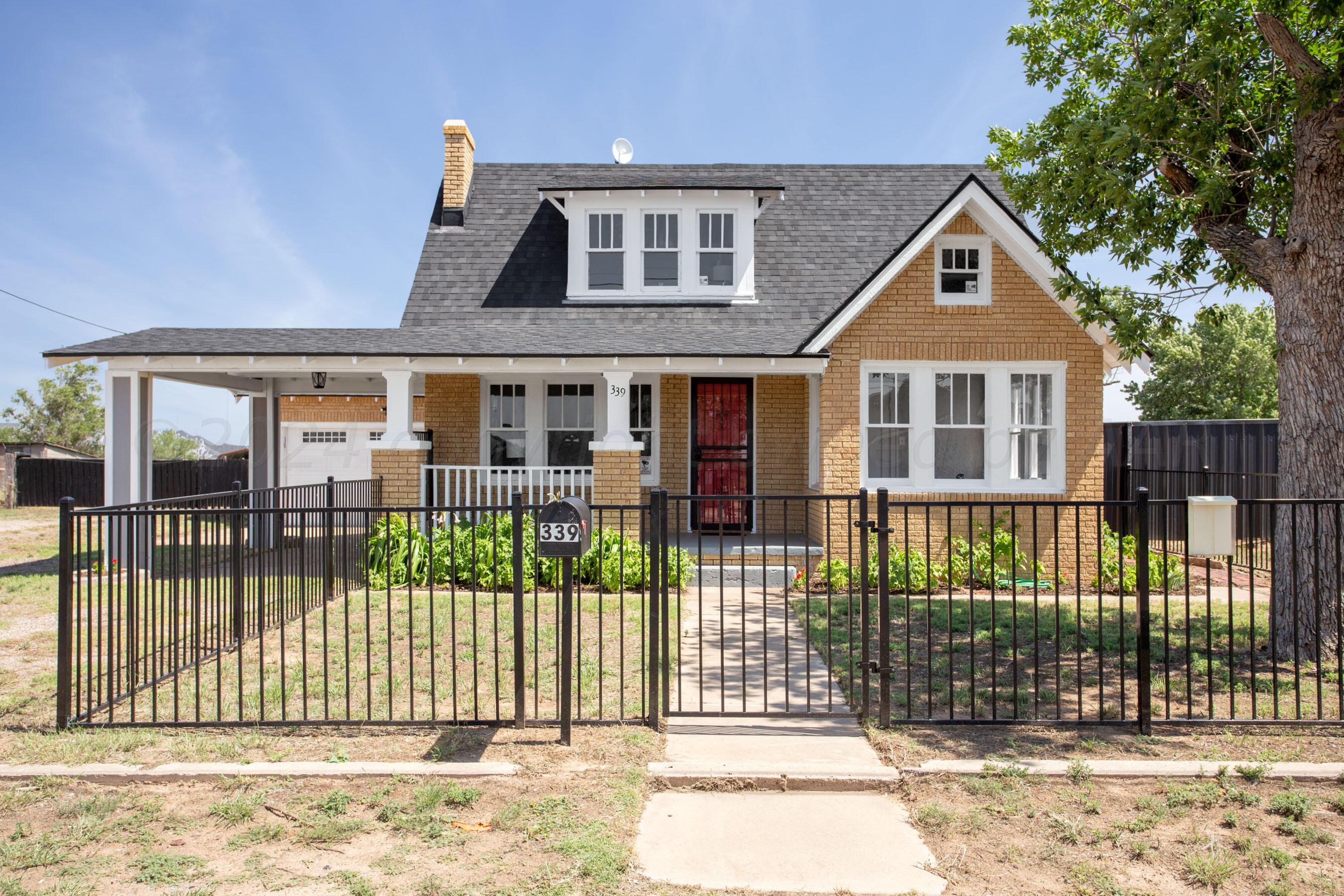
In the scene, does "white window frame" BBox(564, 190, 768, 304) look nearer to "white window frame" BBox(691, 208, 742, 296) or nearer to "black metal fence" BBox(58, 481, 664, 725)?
"white window frame" BBox(691, 208, 742, 296)

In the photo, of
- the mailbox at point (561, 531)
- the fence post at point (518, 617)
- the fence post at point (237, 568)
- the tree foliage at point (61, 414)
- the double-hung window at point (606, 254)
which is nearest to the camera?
the mailbox at point (561, 531)

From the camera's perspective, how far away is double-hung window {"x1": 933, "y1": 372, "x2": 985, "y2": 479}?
1152 centimetres

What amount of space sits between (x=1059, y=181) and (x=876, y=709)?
615 cm

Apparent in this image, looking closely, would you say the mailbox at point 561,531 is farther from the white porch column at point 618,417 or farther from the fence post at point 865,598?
the white porch column at point 618,417

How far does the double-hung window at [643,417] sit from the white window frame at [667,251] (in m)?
1.74

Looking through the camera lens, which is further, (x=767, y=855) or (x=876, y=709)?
(x=876, y=709)

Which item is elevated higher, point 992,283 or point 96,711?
point 992,283

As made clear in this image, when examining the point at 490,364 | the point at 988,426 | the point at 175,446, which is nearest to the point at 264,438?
the point at 490,364

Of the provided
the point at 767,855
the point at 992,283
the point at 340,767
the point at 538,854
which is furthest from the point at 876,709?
the point at 992,283

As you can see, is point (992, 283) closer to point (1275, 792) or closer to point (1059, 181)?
point (1059, 181)

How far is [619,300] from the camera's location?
13.8 m

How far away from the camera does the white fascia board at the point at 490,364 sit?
36.3 feet

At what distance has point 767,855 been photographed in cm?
383

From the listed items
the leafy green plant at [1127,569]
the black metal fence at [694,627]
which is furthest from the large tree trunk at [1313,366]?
the leafy green plant at [1127,569]
